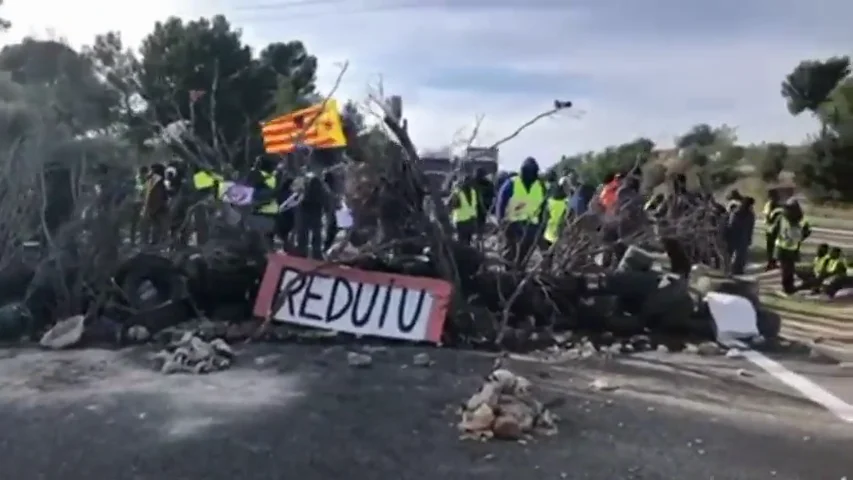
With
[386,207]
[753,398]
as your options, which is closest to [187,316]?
[386,207]

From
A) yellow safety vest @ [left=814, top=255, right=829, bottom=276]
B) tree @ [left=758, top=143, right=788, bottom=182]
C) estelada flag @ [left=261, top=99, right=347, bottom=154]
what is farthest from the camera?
tree @ [left=758, top=143, right=788, bottom=182]

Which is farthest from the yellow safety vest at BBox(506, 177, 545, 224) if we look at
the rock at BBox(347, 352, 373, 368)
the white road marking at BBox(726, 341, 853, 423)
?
the rock at BBox(347, 352, 373, 368)

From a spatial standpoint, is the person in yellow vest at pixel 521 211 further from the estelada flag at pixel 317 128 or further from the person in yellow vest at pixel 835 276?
the person in yellow vest at pixel 835 276

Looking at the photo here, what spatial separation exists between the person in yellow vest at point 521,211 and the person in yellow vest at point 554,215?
10 cm

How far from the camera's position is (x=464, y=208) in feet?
40.0

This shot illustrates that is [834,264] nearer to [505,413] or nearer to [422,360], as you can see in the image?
[422,360]

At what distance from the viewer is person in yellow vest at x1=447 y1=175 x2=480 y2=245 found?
11516 mm

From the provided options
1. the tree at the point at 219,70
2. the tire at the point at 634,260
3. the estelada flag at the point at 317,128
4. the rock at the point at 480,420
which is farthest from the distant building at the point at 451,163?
the tree at the point at 219,70

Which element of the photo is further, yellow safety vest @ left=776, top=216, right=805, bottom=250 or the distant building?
yellow safety vest @ left=776, top=216, right=805, bottom=250

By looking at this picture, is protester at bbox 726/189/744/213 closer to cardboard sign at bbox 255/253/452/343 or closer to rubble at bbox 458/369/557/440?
cardboard sign at bbox 255/253/452/343

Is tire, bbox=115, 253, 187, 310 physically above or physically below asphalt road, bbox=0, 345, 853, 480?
above

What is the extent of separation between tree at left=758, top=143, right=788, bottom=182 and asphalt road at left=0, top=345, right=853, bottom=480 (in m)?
35.3

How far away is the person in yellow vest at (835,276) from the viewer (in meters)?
16.5

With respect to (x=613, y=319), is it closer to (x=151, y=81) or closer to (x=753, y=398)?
(x=753, y=398)
